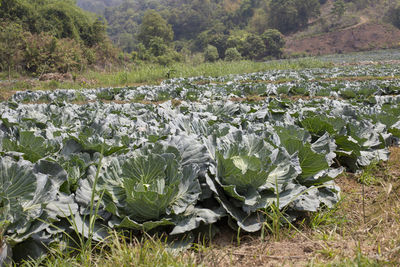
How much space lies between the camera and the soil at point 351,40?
59.4 metres

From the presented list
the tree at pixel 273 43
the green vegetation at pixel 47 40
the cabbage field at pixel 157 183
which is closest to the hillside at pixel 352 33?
the tree at pixel 273 43

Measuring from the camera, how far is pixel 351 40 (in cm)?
6203

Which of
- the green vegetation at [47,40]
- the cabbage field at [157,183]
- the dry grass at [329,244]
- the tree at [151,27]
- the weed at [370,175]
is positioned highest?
the tree at [151,27]

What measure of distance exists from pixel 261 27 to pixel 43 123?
88837 millimetres

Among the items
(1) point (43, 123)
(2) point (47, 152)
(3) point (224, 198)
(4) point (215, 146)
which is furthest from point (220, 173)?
(1) point (43, 123)

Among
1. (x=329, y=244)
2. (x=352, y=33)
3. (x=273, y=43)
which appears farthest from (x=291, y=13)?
(x=329, y=244)

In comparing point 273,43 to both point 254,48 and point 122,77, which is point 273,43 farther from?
point 122,77

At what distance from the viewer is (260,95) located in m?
9.05

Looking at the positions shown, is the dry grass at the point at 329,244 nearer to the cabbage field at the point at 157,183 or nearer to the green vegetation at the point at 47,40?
the cabbage field at the point at 157,183

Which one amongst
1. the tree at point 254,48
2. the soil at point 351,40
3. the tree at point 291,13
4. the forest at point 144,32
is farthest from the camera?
the tree at point 291,13

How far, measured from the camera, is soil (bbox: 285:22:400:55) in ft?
195

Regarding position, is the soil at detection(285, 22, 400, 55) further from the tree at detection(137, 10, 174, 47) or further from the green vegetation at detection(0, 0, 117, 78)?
the green vegetation at detection(0, 0, 117, 78)

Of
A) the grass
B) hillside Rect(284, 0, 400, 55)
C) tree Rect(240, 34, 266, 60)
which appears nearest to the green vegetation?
the grass

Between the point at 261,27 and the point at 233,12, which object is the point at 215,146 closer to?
the point at 261,27
